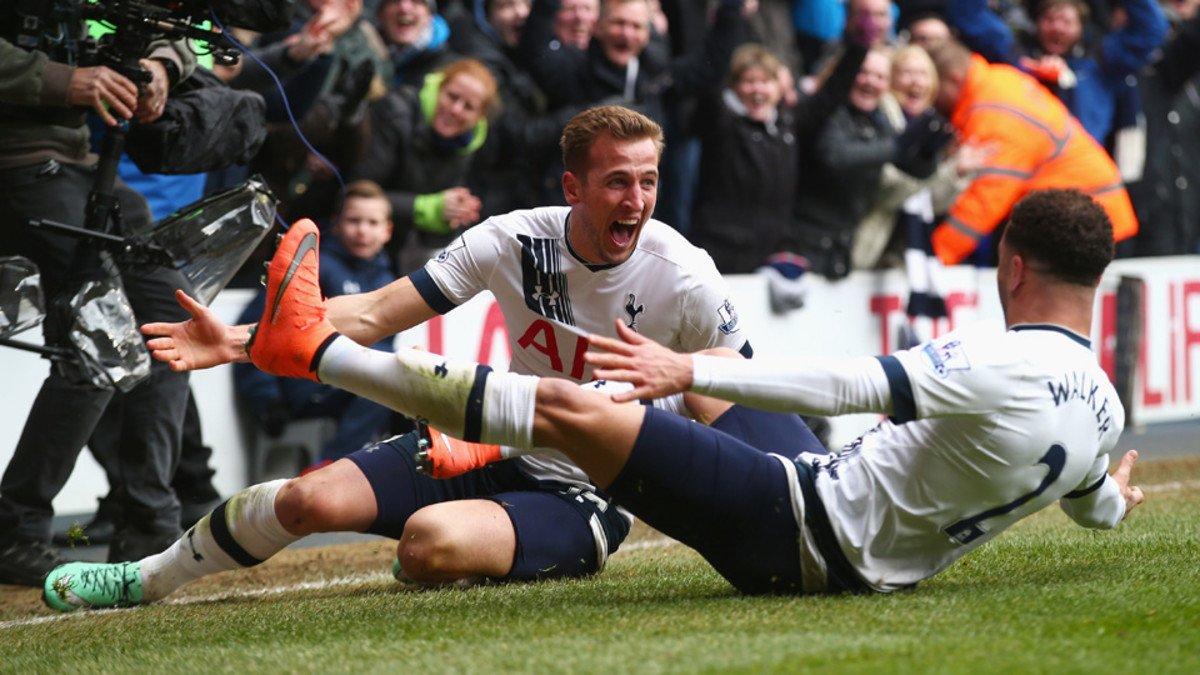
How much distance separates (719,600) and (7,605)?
2.66 m

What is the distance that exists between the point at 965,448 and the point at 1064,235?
610 millimetres

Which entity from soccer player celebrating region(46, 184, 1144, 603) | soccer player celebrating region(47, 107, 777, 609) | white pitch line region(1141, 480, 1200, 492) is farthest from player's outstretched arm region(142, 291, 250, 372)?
white pitch line region(1141, 480, 1200, 492)

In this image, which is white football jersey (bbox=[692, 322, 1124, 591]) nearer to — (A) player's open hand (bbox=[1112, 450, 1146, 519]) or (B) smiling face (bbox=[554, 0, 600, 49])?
(A) player's open hand (bbox=[1112, 450, 1146, 519])

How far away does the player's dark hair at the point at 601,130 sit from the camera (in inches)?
183

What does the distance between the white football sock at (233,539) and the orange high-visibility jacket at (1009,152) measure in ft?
21.4

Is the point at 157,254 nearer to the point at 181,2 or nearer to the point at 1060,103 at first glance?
the point at 181,2

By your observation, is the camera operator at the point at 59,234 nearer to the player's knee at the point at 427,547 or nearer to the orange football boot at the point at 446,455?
the player's knee at the point at 427,547

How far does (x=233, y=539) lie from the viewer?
14.7ft

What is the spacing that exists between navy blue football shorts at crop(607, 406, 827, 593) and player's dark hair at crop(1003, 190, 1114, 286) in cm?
90

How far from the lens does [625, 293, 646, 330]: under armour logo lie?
4.73m

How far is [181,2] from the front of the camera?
5070 millimetres

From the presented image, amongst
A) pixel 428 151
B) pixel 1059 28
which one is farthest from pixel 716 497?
pixel 1059 28

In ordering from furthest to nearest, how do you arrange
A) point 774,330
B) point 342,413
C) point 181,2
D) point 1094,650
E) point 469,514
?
point 774,330, point 342,413, point 181,2, point 469,514, point 1094,650

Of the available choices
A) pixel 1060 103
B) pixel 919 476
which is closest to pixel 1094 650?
pixel 919 476
